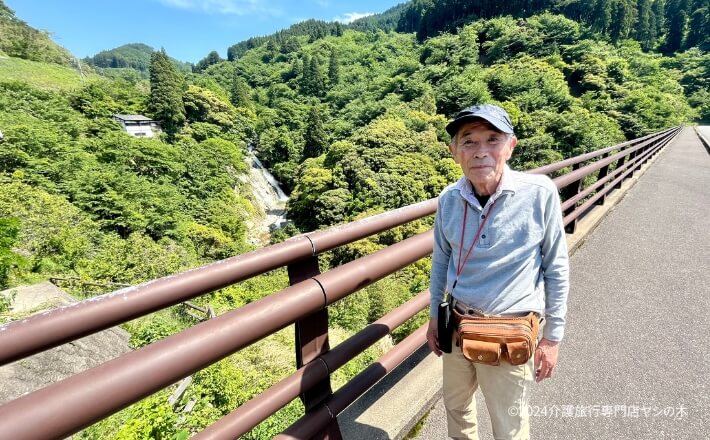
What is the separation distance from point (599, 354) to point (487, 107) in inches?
84.6

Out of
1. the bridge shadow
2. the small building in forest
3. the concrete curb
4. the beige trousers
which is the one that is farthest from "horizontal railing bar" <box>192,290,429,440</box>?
the small building in forest

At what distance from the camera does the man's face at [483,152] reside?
139 cm

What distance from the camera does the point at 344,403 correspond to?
1.49m

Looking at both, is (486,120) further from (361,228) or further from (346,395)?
(346,395)

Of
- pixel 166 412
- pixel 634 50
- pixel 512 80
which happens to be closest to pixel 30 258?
pixel 166 412

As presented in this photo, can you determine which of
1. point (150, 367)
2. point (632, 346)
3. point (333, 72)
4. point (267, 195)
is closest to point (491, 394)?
point (150, 367)

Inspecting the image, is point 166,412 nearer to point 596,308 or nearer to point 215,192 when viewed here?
point 596,308

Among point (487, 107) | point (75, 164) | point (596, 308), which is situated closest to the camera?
point (487, 107)

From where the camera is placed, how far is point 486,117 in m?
1.32

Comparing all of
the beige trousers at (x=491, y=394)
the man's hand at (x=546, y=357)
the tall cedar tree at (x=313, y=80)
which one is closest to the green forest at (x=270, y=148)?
the beige trousers at (x=491, y=394)

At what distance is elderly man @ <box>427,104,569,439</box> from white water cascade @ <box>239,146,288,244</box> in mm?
37139

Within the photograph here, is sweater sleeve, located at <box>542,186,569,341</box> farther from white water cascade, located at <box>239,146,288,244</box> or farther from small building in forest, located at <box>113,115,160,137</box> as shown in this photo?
small building in forest, located at <box>113,115,160,137</box>

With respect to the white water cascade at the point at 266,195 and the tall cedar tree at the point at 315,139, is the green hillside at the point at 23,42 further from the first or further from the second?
the tall cedar tree at the point at 315,139

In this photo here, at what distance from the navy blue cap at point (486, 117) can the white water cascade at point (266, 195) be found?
37259 millimetres
